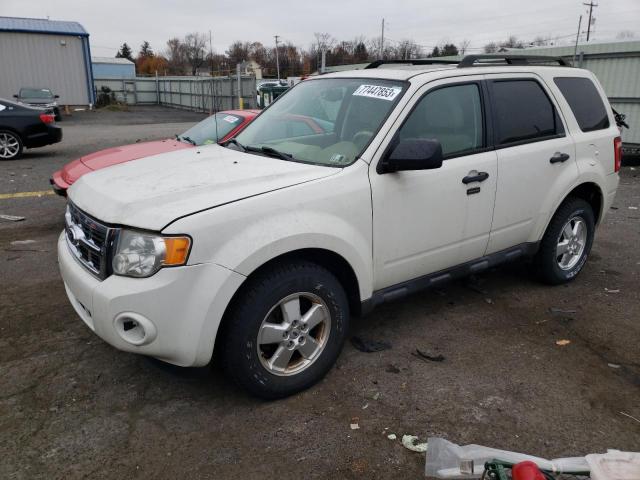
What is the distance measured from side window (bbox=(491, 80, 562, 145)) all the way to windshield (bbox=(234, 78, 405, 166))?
934 mm

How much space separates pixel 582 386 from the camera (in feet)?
11.0

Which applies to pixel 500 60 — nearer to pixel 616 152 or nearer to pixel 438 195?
pixel 616 152

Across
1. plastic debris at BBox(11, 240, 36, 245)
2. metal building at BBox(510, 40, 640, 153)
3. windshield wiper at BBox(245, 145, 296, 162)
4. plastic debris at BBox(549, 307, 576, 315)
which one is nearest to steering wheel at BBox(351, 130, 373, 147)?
windshield wiper at BBox(245, 145, 296, 162)

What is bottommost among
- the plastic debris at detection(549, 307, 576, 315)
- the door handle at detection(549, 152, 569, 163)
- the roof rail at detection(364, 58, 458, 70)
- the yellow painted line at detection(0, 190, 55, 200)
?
the plastic debris at detection(549, 307, 576, 315)

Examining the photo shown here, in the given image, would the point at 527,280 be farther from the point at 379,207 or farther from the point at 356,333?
the point at 379,207

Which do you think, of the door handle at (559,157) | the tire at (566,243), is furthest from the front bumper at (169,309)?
the tire at (566,243)

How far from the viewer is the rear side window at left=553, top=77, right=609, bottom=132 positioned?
180 inches

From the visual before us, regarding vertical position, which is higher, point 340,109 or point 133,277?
point 340,109

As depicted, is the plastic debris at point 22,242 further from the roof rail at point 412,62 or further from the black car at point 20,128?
the black car at point 20,128

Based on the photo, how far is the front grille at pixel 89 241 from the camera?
9.07 ft

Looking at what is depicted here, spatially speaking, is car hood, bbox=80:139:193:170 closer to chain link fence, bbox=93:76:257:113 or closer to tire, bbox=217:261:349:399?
tire, bbox=217:261:349:399

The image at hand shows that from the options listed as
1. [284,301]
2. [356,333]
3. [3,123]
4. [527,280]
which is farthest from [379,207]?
[3,123]

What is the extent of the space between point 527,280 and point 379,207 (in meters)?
2.47

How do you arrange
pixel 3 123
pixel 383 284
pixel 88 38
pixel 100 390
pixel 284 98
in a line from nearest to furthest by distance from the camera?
pixel 100 390
pixel 383 284
pixel 284 98
pixel 3 123
pixel 88 38
